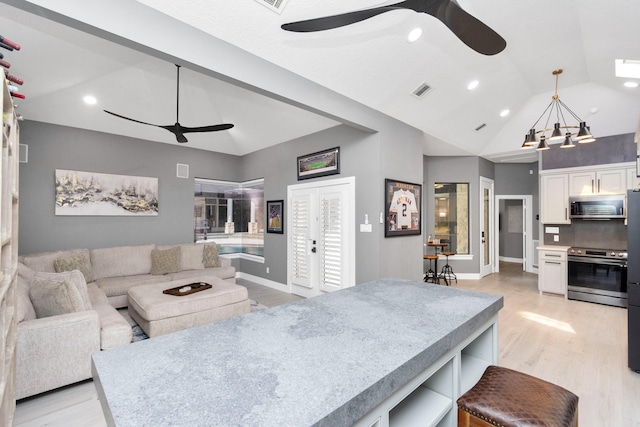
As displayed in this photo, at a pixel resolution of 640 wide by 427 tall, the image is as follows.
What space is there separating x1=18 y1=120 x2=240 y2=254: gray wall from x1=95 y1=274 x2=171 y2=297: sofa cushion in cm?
93

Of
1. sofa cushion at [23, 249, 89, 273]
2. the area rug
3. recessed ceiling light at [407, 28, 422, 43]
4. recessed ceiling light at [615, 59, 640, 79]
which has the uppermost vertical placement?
recessed ceiling light at [615, 59, 640, 79]

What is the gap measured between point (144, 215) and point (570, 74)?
25.2 feet

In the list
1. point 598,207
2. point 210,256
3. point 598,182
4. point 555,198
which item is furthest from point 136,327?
point 598,182

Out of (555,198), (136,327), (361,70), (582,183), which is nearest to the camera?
(361,70)

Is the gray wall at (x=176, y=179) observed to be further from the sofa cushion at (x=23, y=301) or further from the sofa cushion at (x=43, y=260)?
the sofa cushion at (x=23, y=301)

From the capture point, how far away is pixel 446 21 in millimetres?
1692

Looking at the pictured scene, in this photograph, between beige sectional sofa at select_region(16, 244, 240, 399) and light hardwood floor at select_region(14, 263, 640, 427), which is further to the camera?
beige sectional sofa at select_region(16, 244, 240, 399)

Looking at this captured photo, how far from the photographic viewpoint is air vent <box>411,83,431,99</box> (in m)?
3.90

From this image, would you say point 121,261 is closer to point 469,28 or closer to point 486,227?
point 469,28

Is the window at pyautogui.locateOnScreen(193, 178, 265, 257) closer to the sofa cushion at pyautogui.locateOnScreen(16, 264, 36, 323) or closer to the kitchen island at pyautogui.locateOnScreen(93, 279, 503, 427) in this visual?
the sofa cushion at pyautogui.locateOnScreen(16, 264, 36, 323)

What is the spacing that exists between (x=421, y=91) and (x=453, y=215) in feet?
12.6

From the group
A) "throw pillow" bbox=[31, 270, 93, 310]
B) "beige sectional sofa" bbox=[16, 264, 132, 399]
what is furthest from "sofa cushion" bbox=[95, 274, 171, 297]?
"beige sectional sofa" bbox=[16, 264, 132, 399]

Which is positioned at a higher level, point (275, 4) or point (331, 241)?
point (275, 4)

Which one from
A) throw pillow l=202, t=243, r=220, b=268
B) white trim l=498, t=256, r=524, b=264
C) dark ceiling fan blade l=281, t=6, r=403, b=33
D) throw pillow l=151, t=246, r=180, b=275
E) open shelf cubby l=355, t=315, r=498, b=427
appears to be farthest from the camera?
white trim l=498, t=256, r=524, b=264
